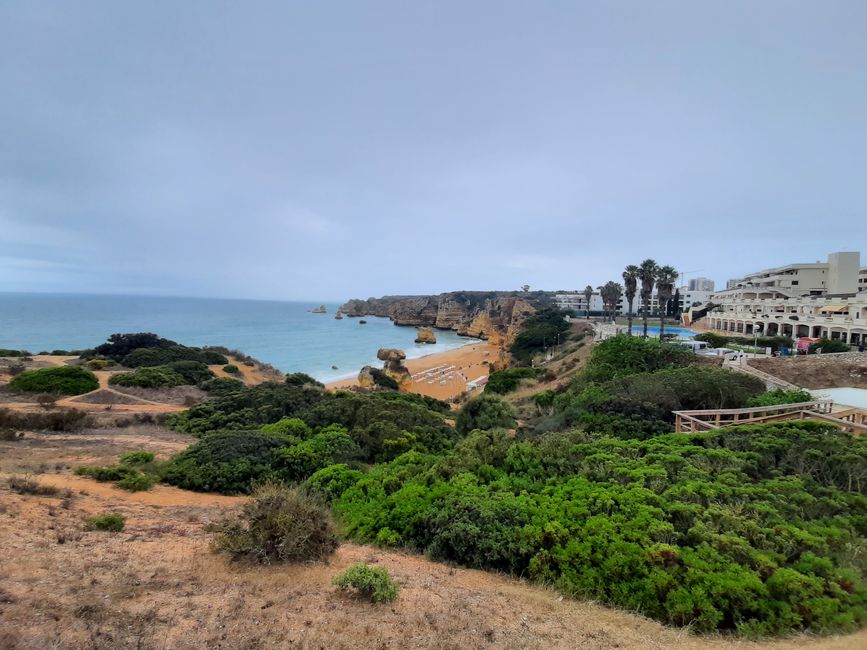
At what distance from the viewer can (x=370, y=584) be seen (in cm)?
441

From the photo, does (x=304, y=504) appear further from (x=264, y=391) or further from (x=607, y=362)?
(x=607, y=362)

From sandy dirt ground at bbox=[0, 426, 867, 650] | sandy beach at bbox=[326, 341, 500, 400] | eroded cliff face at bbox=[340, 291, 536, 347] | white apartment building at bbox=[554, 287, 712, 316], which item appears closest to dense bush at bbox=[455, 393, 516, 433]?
sandy dirt ground at bbox=[0, 426, 867, 650]

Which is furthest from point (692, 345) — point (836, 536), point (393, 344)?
point (393, 344)

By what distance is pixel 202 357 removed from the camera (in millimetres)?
31375

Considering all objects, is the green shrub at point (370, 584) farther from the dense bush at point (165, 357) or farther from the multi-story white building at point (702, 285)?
the multi-story white building at point (702, 285)

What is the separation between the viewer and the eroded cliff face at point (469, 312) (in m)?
71.1

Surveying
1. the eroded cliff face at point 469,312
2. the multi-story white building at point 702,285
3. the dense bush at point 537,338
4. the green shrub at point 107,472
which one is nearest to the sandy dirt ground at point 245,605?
the green shrub at point 107,472

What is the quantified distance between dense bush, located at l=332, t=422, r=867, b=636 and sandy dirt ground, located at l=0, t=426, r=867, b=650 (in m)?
0.28

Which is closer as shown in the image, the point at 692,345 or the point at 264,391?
the point at 264,391

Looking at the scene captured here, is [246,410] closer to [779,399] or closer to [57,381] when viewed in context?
[57,381]

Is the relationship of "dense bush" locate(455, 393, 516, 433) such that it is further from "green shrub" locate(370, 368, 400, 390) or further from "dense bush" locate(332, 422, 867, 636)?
"green shrub" locate(370, 368, 400, 390)

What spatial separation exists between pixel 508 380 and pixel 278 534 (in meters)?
24.0

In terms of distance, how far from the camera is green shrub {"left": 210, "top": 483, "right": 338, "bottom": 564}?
5.07 meters

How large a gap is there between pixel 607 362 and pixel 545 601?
17706 mm
